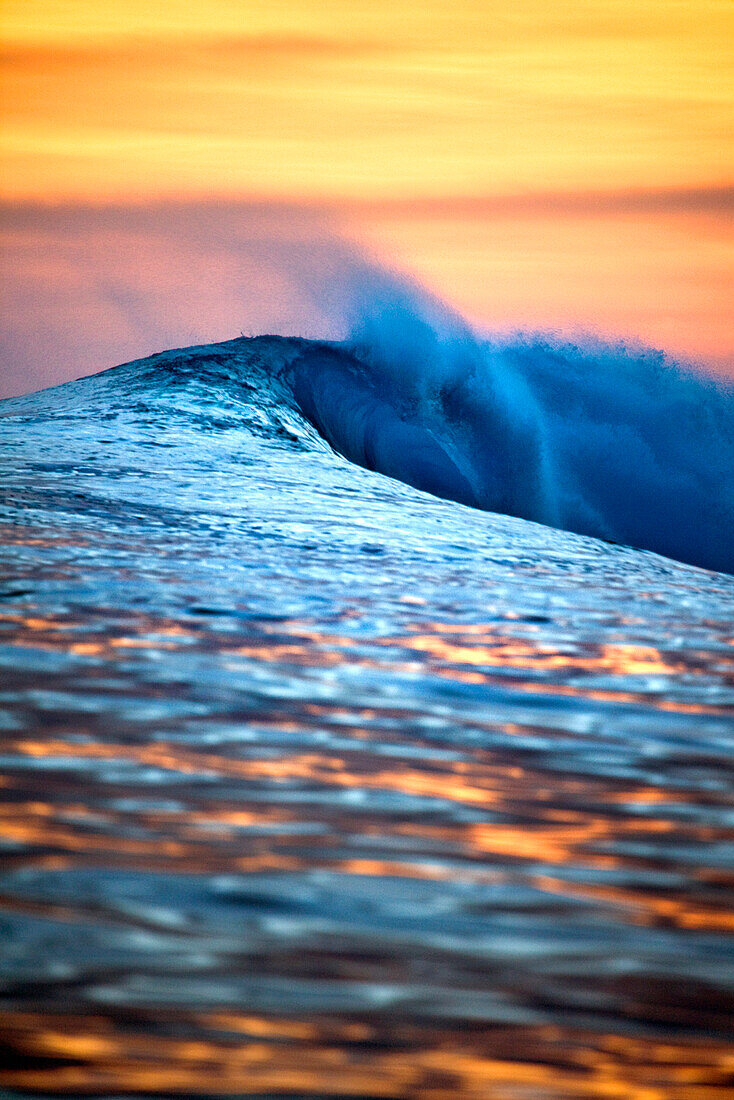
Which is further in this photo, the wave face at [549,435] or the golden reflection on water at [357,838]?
the wave face at [549,435]

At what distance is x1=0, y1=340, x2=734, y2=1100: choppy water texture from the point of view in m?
0.73

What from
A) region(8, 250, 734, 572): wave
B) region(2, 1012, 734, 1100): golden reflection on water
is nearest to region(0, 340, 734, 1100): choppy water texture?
region(2, 1012, 734, 1100): golden reflection on water

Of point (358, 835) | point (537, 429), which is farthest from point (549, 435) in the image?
point (358, 835)

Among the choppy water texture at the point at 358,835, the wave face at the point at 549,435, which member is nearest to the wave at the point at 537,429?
the wave face at the point at 549,435

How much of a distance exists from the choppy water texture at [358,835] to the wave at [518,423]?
20.1 feet

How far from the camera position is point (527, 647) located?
5.93ft

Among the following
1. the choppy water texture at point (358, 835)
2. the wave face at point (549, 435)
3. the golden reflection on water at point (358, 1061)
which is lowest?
the golden reflection on water at point (358, 1061)

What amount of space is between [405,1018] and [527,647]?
43.7 inches

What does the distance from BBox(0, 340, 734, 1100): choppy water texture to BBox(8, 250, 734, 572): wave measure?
6.13 m

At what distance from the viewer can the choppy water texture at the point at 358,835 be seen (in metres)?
0.73

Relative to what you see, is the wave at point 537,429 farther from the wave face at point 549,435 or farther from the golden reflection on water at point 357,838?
the golden reflection on water at point 357,838

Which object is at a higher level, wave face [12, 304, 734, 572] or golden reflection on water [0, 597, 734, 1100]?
wave face [12, 304, 734, 572]

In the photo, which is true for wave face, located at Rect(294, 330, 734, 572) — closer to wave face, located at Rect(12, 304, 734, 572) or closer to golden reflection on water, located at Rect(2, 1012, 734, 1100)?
wave face, located at Rect(12, 304, 734, 572)

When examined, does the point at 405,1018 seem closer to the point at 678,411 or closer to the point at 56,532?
the point at 56,532
